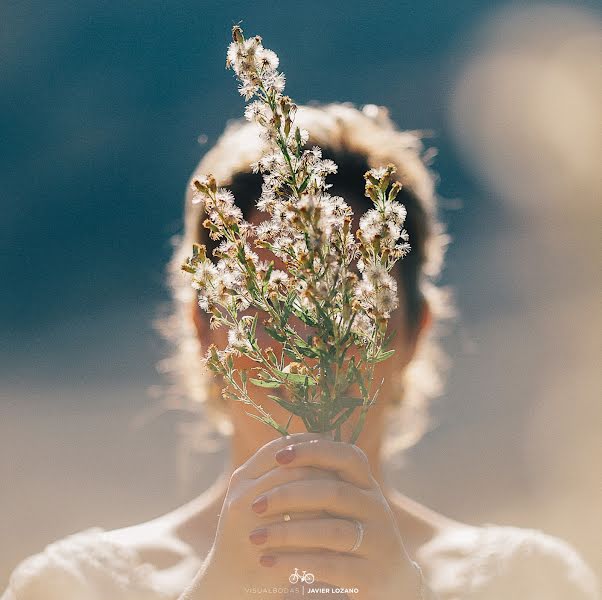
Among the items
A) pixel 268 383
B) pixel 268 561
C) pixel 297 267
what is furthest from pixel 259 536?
pixel 297 267

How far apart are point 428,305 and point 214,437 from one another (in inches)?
36.2

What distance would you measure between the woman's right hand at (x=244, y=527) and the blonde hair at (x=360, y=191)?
84cm

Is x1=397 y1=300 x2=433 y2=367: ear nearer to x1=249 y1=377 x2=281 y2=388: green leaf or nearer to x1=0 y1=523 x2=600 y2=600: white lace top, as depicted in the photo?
x1=0 y1=523 x2=600 y2=600: white lace top

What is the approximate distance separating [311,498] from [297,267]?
29cm

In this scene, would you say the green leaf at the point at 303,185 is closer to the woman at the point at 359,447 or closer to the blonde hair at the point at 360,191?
the woman at the point at 359,447

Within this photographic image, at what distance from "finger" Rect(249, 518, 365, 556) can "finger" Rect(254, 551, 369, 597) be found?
1 centimetres

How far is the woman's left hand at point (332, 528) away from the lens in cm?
84

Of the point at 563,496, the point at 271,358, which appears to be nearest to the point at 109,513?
the point at 563,496

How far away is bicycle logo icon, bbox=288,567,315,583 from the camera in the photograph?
2.86 feet

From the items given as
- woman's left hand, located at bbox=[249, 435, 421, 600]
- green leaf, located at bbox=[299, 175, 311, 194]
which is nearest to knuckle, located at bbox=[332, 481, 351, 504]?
woman's left hand, located at bbox=[249, 435, 421, 600]

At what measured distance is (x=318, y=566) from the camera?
0.86 metres

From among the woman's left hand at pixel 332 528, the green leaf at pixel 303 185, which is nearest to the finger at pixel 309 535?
the woman's left hand at pixel 332 528

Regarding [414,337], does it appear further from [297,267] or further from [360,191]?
[297,267]

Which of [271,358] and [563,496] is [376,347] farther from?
[563,496]
